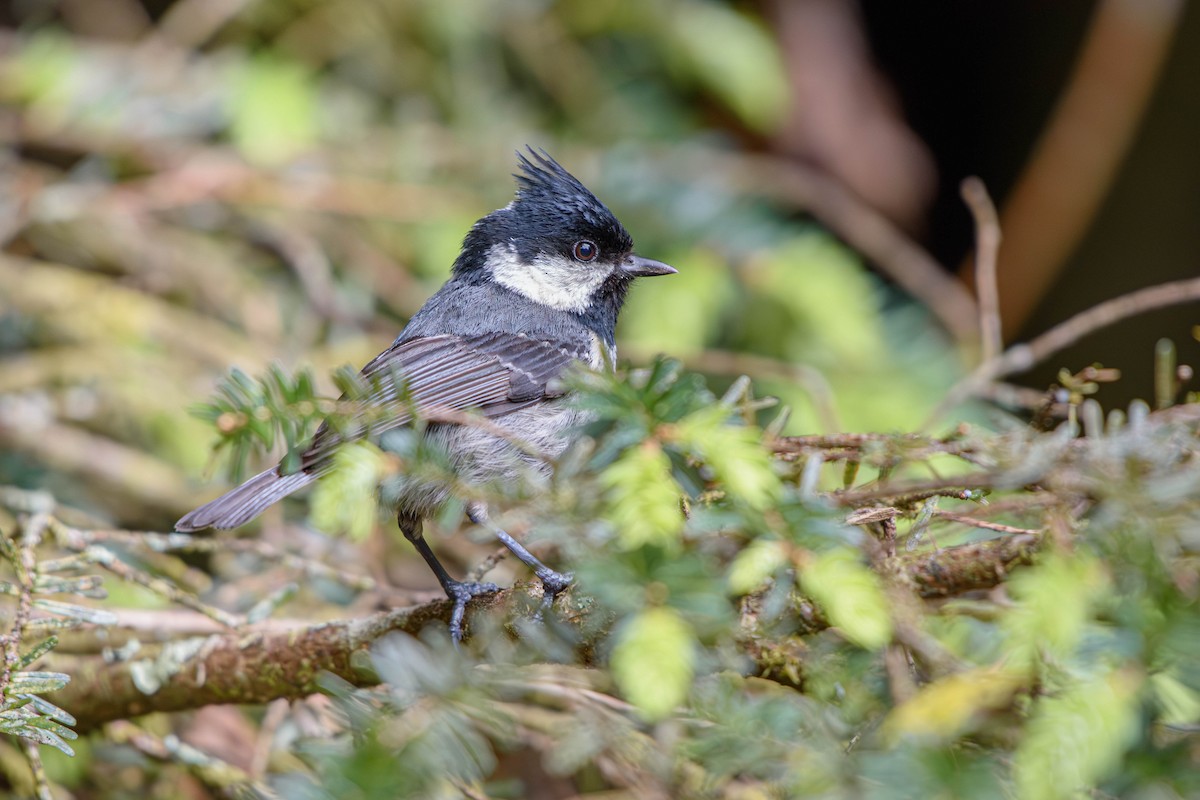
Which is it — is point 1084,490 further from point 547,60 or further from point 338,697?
point 547,60

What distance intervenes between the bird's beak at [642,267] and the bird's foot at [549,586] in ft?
4.14

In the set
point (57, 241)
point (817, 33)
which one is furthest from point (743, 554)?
point (817, 33)

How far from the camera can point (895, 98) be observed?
4340 millimetres

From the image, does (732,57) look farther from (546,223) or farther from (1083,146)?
(1083,146)

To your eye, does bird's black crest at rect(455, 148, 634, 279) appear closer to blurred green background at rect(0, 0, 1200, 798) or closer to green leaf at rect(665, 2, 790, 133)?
blurred green background at rect(0, 0, 1200, 798)

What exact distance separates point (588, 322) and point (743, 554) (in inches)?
76.0

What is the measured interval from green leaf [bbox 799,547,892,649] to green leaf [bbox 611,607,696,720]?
5.5 inches

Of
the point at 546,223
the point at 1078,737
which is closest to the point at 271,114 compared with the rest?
the point at 546,223

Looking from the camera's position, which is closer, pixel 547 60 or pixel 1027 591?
Answer: pixel 1027 591

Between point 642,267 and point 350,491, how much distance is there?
184 cm

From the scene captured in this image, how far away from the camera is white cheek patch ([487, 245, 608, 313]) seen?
9.75 feet

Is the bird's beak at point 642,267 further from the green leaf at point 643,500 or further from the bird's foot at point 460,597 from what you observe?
the green leaf at point 643,500

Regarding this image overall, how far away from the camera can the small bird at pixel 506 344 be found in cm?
196

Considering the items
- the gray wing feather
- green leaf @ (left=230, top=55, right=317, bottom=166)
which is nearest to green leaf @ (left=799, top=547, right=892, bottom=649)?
the gray wing feather
